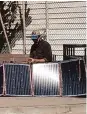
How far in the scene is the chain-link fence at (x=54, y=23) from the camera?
13.6 metres

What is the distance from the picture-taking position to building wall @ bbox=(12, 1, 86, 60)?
1359 cm

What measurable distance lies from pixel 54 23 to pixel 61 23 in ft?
0.84

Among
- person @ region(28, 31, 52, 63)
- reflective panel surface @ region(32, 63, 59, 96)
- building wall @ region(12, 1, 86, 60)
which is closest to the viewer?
reflective panel surface @ region(32, 63, 59, 96)

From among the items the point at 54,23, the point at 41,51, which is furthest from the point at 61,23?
the point at 41,51

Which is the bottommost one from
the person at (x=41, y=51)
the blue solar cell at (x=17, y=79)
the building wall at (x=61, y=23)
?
the blue solar cell at (x=17, y=79)

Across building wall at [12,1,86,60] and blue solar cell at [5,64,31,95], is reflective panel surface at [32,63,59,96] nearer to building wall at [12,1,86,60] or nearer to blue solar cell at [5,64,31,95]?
blue solar cell at [5,64,31,95]

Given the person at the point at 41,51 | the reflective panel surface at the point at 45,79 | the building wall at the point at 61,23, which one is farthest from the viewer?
the building wall at the point at 61,23

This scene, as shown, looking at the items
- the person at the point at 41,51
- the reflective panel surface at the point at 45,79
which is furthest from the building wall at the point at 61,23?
the reflective panel surface at the point at 45,79

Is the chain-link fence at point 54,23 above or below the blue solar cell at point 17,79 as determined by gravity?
above

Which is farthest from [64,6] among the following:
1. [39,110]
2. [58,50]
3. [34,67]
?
[39,110]

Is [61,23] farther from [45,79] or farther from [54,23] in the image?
[45,79]

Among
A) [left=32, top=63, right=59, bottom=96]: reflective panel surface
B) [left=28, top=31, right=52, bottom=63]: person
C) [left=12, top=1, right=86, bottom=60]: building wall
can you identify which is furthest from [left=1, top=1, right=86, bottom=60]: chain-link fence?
[left=32, top=63, right=59, bottom=96]: reflective panel surface

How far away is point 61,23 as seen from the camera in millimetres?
13773

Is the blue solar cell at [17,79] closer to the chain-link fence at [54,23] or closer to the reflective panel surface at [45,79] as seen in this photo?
the reflective panel surface at [45,79]
